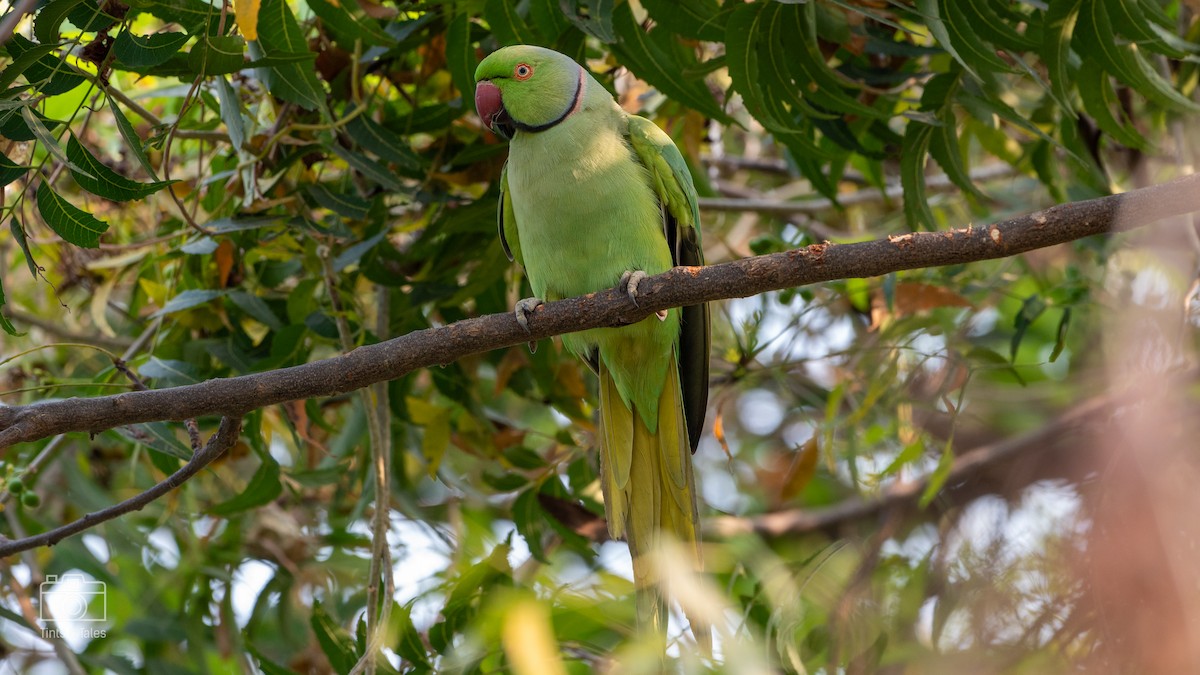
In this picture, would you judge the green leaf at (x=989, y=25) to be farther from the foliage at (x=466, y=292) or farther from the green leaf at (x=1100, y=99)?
the green leaf at (x=1100, y=99)

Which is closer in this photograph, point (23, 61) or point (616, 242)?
point (23, 61)

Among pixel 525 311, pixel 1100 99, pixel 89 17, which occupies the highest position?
pixel 89 17

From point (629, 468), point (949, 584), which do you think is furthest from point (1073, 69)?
point (629, 468)

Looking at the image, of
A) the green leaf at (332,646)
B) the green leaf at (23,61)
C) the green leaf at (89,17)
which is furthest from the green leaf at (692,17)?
the green leaf at (332,646)

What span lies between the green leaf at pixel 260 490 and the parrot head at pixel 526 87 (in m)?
1.22

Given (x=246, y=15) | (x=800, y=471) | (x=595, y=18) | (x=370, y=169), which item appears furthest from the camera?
(x=800, y=471)

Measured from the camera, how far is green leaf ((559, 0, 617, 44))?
8.24 ft

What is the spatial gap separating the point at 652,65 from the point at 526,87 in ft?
1.26

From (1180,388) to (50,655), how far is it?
4.16 meters

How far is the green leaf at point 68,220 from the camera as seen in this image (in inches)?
86.5

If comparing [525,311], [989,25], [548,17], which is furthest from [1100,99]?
→ [525,311]

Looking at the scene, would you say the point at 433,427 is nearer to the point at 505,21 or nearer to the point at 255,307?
the point at 255,307

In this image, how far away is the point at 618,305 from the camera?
224cm

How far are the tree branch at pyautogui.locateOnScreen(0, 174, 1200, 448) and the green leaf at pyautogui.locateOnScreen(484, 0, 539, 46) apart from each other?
2.88ft
